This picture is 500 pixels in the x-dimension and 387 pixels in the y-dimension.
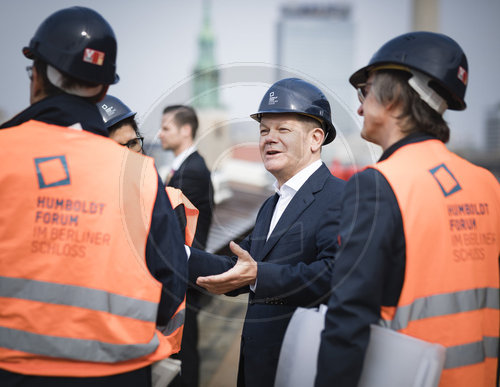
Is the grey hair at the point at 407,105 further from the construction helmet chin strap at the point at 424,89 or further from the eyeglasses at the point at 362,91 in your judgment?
the eyeglasses at the point at 362,91

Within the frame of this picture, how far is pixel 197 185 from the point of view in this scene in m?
3.41

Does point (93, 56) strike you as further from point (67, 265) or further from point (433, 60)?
point (433, 60)

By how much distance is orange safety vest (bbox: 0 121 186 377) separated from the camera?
144 centimetres

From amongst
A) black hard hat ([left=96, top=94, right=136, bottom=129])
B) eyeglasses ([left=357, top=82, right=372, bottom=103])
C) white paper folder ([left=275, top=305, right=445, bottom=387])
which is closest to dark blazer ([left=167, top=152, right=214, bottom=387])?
black hard hat ([left=96, top=94, right=136, bottom=129])

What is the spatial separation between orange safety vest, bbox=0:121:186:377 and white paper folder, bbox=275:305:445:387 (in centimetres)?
59

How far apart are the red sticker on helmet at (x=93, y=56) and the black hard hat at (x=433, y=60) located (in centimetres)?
116

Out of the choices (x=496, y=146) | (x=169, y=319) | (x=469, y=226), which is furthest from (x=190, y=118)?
(x=496, y=146)

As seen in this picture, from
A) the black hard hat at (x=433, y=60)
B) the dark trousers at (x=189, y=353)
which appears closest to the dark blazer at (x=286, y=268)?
the black hard hat at (x=433, y=60)

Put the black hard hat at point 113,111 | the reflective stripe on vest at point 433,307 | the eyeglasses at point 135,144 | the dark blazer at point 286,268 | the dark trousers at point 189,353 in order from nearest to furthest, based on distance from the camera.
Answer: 1. the reflective stripe on vest at point 433,307
2. the dark blazer at point 286,268
3. the black hard hat at point 113,111
4. the eyeglasses at point 135,144
5. the dark trousers at point 189,353

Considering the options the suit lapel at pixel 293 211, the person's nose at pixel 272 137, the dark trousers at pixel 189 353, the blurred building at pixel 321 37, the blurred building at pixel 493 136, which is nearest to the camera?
the suit lapel at pixel 293 211

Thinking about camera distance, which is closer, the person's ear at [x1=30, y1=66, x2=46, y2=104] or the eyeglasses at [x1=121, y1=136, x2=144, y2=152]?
the person's ear at [x1=30, y1=66, x2=46, y2=104]

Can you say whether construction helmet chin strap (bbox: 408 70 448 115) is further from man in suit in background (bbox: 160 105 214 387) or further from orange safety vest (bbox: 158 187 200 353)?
man in suit in background (bbox: 160 105 214 387)

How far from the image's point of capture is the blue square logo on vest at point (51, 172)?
1.47 metres

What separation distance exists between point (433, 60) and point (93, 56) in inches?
55.7
